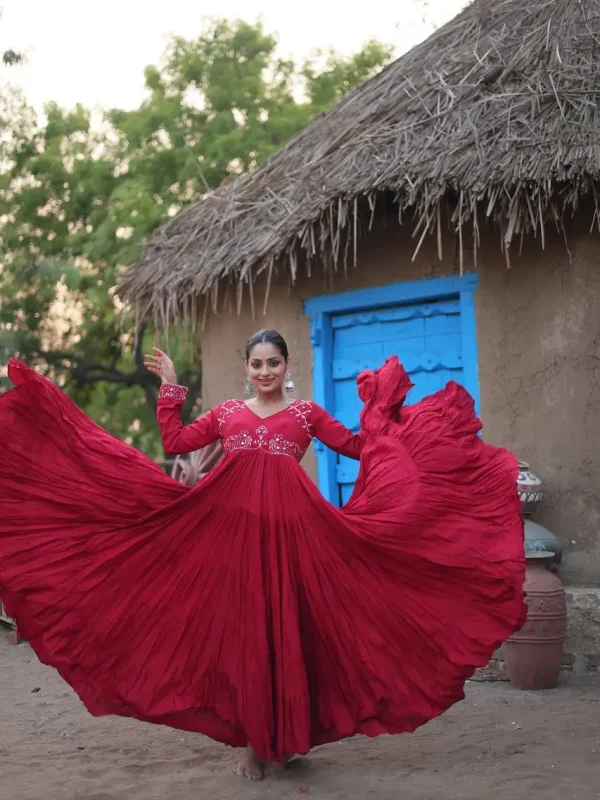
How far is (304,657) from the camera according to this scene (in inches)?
135

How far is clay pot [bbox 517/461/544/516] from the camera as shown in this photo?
18.2 feet

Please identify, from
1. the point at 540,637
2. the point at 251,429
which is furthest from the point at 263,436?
the point at 540,637

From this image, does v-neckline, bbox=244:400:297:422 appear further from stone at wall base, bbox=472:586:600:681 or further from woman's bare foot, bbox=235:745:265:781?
stone at wall base, bbox=472:586:600:681

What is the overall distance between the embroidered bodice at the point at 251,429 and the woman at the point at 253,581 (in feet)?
0.06

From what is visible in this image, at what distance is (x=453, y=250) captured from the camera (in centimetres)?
619

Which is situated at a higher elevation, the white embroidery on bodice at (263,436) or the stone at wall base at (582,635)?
the white embroidery on bodice at (263,436)

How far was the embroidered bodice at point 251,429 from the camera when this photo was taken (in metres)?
3.70

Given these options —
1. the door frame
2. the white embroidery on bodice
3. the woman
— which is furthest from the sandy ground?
the door frame

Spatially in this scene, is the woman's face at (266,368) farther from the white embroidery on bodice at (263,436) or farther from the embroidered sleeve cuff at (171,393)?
the embroidered sleeve cuff at (171,393)

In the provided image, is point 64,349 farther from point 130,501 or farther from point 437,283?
point 130,501

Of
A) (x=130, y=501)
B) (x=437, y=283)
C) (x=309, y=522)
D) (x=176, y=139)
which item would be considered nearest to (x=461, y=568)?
(x=309, y=522)

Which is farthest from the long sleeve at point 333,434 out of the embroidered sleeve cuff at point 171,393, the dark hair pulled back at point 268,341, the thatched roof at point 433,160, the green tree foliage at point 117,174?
the green tree foliage at point 117,174

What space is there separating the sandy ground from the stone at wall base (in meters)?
0.36

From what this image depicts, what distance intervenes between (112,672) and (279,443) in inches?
39.9
